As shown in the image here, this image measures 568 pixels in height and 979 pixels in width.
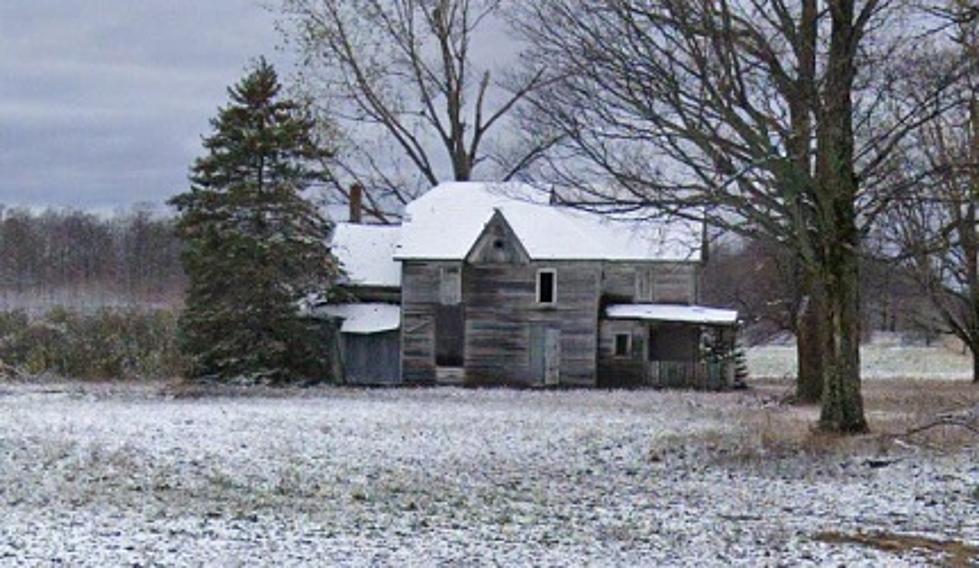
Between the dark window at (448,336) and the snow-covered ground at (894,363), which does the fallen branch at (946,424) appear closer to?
the dark window at (448,336)

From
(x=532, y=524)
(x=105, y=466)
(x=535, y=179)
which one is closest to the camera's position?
(x=532, y=524)

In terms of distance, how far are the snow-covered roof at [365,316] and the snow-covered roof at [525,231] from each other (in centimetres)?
231

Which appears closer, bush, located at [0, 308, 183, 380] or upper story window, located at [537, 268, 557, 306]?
bush, located at [0, 308, 183, 380]

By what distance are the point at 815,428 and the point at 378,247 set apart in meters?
30.0

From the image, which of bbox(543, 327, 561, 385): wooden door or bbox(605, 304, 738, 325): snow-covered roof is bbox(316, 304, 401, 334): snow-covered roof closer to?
bbox(543, 327, 561, 385): wooden door

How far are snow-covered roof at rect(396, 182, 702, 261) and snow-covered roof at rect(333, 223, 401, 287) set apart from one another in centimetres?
151

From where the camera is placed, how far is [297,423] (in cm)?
2484

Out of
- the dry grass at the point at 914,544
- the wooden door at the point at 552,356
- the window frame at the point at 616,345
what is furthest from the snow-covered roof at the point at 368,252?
the dry grass at the point at 914,544

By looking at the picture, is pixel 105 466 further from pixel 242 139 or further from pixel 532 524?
pixel 242 139

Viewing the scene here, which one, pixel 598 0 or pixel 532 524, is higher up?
pixel 598 0

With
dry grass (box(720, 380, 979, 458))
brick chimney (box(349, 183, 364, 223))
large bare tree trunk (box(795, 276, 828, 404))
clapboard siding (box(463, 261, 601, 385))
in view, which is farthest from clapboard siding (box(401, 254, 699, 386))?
large bare tree trunk (box(795, 276, 828, 404))

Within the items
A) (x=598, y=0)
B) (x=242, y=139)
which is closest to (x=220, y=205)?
(x=242, y=139)

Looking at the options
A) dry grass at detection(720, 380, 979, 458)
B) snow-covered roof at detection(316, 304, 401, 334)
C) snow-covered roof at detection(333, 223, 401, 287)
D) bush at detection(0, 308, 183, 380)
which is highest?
snow-covered roof at detection(333, 223, 401, 287)

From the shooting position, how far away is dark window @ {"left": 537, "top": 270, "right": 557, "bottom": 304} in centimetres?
4559
